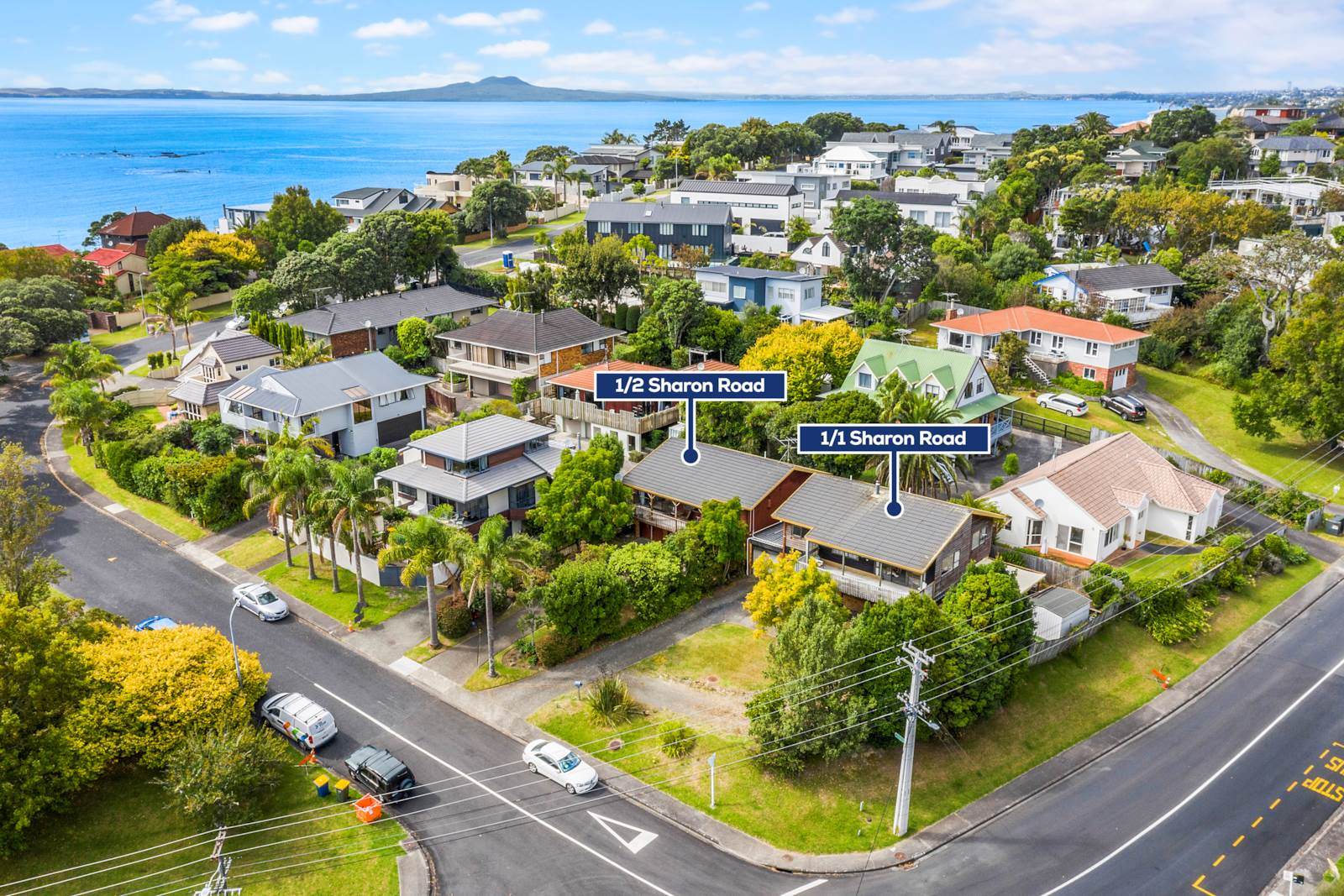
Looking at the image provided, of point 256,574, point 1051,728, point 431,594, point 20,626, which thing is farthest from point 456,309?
point 1051,728

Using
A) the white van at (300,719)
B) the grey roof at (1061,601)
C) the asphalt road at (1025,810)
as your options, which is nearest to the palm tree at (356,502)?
the asphalt road at (1025,810)

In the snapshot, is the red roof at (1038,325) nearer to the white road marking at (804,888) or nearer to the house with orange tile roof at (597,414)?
the house with orange tile roof at (597,414)

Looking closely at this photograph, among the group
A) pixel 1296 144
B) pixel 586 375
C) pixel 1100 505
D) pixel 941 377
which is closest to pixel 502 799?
pixel 1100 505

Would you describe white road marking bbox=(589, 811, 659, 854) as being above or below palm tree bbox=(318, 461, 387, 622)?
below

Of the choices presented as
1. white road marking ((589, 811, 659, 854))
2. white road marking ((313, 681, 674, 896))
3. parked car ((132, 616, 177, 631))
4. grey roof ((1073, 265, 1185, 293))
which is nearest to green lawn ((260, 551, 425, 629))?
parked car ((132, 616, 177, 631))

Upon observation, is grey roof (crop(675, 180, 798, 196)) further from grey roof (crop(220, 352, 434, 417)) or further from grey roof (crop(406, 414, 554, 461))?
grey roof (crop(406, 414, 554, 461))

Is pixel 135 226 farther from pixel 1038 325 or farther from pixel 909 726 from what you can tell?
pixel 909 726

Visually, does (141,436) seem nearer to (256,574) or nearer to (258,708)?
(256,574)
